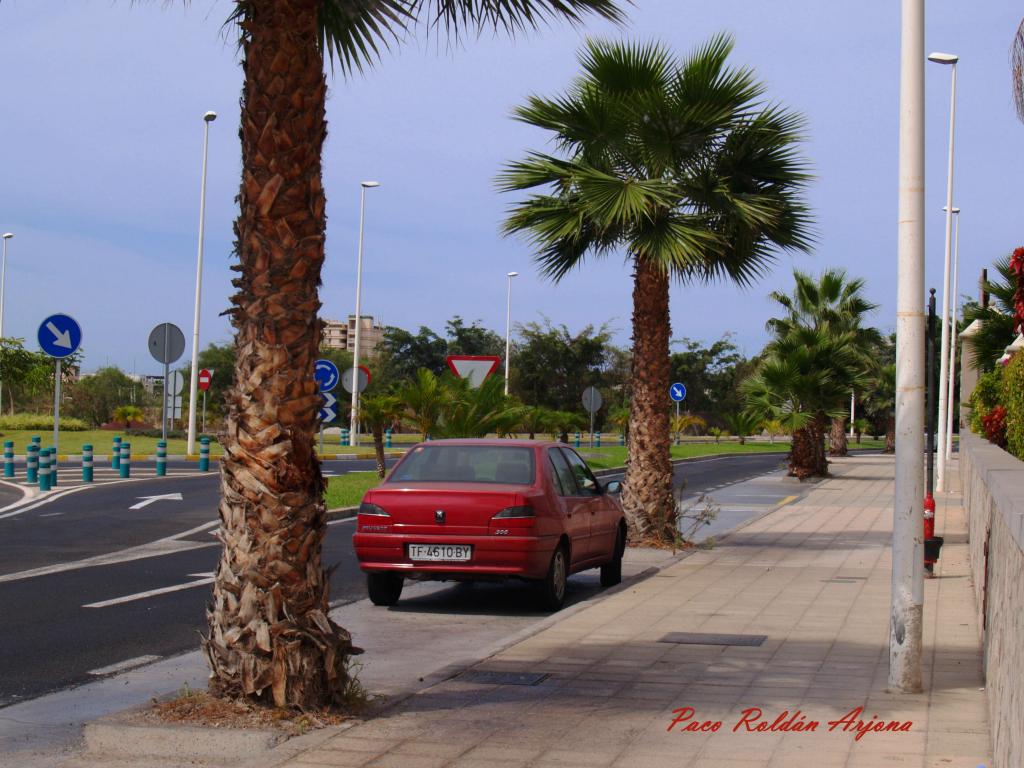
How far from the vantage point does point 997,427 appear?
17.0m

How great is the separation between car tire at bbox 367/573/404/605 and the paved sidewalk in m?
1.98

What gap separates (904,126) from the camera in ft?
26.0

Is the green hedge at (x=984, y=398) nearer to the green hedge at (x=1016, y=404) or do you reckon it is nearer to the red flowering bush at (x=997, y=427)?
the red flowering bush at (x=997, y=427)

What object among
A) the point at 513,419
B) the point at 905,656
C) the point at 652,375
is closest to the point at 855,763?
the point at 905,656

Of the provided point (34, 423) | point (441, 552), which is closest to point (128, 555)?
point (441, 552)

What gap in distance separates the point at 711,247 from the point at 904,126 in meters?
8.73

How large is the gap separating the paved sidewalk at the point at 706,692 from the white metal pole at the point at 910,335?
648 millimetres

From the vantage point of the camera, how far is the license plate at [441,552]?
1116 cm

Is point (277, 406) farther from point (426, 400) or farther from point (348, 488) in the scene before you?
point (348, 488)

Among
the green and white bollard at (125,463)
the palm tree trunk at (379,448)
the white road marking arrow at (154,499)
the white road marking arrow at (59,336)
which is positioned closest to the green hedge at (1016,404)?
the white road marking arrow at (154,499)

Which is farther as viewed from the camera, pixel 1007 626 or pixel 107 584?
pixel 107 584

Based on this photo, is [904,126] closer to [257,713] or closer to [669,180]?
[257,713]

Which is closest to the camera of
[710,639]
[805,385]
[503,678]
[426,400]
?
[503,678]

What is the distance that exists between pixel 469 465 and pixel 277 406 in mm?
5587
